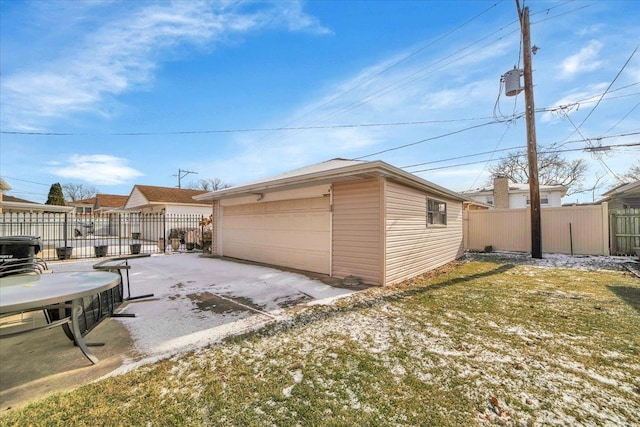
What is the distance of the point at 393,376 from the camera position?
8.61ft

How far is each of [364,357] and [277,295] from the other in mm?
2876

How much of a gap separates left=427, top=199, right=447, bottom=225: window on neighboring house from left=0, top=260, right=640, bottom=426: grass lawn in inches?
180

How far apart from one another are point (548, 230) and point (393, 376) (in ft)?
42.9

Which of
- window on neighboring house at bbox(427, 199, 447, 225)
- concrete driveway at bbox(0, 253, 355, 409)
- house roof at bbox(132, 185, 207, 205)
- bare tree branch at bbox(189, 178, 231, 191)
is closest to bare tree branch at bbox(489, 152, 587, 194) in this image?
window on neighboring house at bbox(427, 199, 447, 225)

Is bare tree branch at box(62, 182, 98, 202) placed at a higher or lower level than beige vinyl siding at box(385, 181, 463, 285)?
higher

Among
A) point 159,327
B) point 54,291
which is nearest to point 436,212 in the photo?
point 159,327

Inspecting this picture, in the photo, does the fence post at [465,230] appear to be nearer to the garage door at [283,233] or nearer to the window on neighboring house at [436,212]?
the window on neighboring house at [436,212]

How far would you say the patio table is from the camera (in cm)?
231

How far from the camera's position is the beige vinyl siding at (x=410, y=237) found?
639 centimetres

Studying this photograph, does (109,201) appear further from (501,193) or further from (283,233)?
(501,193)

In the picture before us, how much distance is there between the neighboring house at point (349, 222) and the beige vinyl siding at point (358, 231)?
2 cm

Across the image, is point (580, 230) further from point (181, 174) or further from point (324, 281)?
point (181, 174)

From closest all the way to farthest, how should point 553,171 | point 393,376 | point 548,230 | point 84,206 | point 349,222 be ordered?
1. point 393,376
2. point 349,222
3. point 548,230
4. point 553,171
5. point 84,206

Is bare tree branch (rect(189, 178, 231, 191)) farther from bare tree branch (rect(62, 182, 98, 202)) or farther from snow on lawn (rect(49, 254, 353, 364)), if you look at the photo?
snow on lawn (rect(49, 254, 353, 364))
